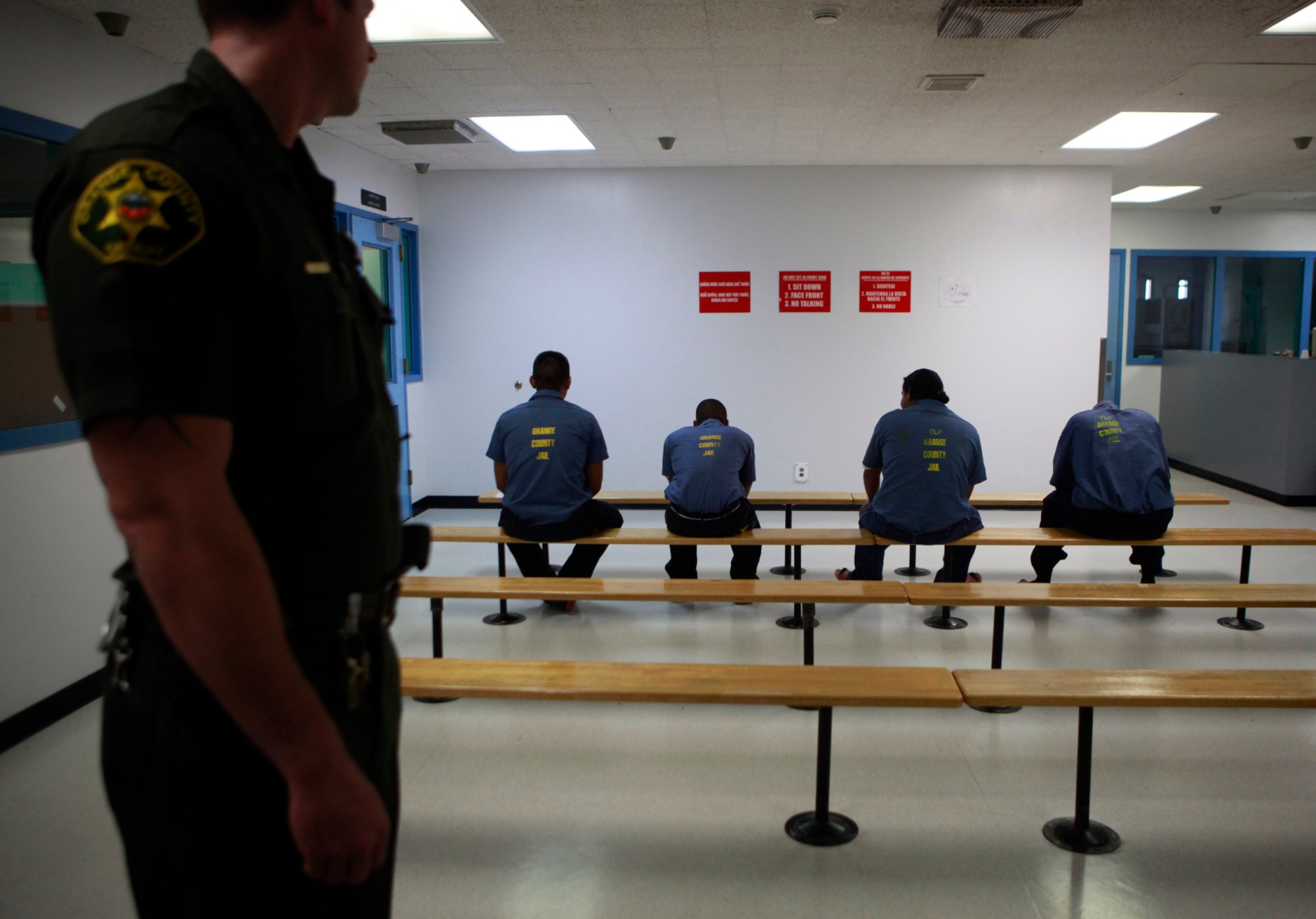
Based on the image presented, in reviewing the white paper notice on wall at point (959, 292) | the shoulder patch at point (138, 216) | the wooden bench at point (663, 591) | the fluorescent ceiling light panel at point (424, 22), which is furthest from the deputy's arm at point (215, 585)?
the white paper notice on wall at point (959, 292)

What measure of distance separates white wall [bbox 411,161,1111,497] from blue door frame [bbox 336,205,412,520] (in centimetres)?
28

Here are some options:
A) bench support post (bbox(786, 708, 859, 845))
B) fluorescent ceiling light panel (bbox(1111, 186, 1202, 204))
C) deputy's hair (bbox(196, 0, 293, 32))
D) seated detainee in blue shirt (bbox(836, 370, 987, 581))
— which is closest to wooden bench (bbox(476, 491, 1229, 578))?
seated detainee in blue shirt (bbox(836, 370, 987, 581))

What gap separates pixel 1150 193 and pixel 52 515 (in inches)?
356

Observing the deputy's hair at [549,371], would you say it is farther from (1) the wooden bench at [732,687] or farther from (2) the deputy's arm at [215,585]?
(2) the deputy's arm at [215,585]

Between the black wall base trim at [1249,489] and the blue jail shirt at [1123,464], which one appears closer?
the blue jail shirt at [1123,464]

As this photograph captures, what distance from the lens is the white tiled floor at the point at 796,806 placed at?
88.5 inches

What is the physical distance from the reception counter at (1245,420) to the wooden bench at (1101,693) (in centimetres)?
584

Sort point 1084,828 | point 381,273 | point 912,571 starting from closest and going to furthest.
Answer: point 1084,828, point 912,571, point 381,273

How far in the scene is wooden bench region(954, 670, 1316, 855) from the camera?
2.35 m

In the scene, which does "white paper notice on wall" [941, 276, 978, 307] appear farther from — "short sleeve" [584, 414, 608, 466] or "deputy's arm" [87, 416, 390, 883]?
"deputy's arm" [87, 416, 390, 883]

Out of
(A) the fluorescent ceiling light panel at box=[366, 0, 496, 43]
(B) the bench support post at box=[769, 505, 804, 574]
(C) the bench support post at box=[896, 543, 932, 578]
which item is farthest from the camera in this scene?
(C) the bench support post at box=[896, 543, 932, 578]

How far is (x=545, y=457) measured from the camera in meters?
4.44

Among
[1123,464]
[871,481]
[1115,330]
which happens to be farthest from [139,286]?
[1115,330]

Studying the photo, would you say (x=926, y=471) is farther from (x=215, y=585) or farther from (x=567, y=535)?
(x=215, y=585)
